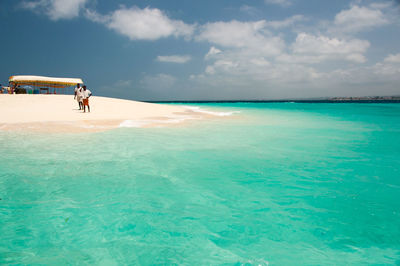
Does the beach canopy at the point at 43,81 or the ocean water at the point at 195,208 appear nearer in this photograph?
the ocean water at the point at 195,208

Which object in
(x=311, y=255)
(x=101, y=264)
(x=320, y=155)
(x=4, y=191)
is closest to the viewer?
(x=101, y=264)

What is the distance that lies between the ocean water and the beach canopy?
95.1ft

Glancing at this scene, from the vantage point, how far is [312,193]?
472cm

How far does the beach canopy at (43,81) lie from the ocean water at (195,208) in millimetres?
28981

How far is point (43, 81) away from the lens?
31688 millimetres

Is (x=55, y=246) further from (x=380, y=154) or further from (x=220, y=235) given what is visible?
(x=380, y=154)

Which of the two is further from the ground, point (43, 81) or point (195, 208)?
point (43, 81)

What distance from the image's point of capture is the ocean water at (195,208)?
293 centimetres

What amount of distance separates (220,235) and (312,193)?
8.02ft

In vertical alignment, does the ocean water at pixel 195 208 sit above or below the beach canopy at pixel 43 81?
below

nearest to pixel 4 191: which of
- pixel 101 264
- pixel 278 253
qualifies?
pixel 101 264

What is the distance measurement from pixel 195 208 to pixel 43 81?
3569cm

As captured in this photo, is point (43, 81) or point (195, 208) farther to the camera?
point (43, 81)

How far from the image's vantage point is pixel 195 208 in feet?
13.5
